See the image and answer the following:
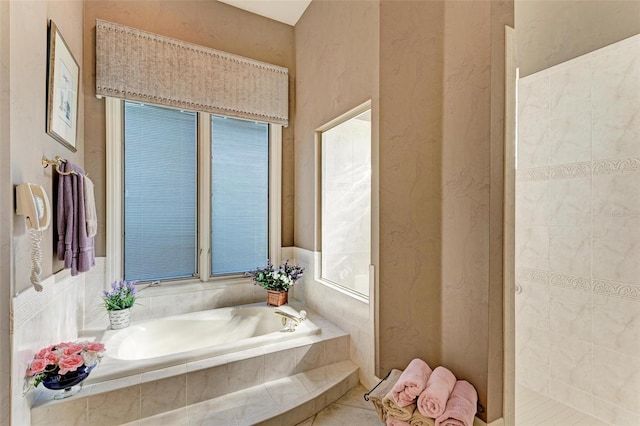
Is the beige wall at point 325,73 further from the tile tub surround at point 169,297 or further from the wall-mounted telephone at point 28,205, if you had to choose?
the wall-mounted telephone at point 28,205

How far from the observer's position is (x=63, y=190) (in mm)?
1664

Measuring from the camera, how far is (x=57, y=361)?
4.61 feet

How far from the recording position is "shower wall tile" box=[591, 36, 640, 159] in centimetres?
179

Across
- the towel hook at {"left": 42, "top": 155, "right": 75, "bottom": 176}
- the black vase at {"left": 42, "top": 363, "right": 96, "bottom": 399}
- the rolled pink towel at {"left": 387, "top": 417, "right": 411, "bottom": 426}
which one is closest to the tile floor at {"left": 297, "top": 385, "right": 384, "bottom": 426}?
the rolled pink towel at {"left": 387, "top": 417, "right": 411, "bottom": 426}

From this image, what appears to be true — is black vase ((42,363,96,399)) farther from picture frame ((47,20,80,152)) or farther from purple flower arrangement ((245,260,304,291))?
purple flower arrangement ((245,260,304,291))

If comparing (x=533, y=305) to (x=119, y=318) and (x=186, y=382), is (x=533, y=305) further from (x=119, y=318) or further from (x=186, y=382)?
(x=119, y=318)

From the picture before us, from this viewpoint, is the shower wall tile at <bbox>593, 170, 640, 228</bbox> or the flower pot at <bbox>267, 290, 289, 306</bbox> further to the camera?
the flower pot at <bbox>267, 290, 289, 306</bbox>

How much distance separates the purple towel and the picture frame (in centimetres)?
24

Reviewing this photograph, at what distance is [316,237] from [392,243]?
42.5 inches

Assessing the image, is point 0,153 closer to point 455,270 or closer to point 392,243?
point 392,243

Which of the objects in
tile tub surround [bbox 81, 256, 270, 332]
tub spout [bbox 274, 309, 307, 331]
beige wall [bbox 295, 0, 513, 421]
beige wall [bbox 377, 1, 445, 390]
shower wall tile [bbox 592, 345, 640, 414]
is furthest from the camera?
tile tub surround [bbox 81, 256, 270, 332]

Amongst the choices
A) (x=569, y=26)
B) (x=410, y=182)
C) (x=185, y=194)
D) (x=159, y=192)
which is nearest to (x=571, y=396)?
(x=410, y=182)

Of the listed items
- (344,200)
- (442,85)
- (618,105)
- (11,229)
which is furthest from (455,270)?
(11,229)

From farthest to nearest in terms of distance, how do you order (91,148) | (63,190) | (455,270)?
(91,148) → (63,190) → (455,270)
